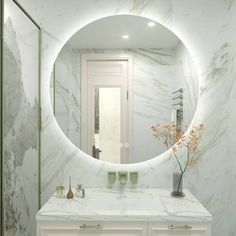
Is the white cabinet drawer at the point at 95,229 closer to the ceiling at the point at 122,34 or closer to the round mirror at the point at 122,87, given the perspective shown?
the round mirror at the point at 122,87

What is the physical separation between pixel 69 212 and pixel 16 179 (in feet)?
1.21

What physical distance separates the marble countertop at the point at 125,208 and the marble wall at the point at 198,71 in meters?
0.21

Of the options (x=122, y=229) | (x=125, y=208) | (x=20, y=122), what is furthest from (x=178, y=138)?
(x=20, y=122)

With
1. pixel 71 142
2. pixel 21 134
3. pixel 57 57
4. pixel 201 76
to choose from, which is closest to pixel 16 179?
pixel 21 134

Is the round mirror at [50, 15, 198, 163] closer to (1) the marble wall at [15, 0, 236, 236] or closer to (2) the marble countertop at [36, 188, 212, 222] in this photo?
(1) the marble wall at [15, 0, 236, 236]

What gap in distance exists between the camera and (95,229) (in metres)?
1.72

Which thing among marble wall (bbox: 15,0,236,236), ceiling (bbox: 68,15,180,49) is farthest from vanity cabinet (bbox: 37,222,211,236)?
ceiling (bbox: 68,15,180,49)

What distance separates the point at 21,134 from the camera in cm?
183

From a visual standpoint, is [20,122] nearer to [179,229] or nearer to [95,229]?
[95,229]

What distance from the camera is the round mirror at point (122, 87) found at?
2.19 metres

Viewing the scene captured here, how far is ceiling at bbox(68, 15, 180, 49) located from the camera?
7.19 ft

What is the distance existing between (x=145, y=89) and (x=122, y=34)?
0.44 metres

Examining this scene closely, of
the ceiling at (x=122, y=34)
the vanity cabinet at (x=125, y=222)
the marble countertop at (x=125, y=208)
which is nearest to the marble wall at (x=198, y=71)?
the ceiling at (x=122, y=34)

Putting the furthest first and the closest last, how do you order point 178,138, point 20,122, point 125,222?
point 178,138, point 20,122, point 125,222
